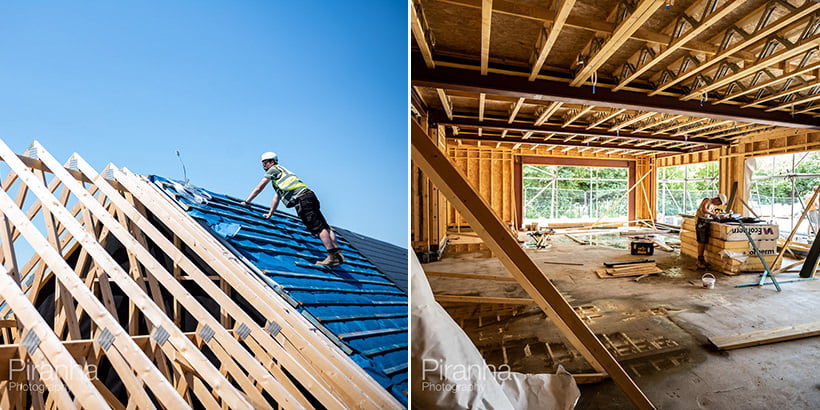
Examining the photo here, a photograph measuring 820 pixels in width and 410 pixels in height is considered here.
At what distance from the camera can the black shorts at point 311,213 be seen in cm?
201

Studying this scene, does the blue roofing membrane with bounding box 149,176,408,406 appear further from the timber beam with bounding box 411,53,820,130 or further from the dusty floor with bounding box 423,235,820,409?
the timber beam with bounding box 411,53,820,130

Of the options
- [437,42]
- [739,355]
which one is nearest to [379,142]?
[437,42]

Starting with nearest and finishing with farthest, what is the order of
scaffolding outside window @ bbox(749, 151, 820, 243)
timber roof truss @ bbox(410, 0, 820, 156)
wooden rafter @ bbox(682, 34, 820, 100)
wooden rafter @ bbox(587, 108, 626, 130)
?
timber roof truss @ bbox(410, 0, 820, 156) < wooden rafter @ bbox(682, 34, 820, 100) < wooden rafter @ bbox(587, 108, 626, 130) < scaffolding outside window @ bbox(749, 151, 820, 243)

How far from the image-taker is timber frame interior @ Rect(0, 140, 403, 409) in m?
1.38

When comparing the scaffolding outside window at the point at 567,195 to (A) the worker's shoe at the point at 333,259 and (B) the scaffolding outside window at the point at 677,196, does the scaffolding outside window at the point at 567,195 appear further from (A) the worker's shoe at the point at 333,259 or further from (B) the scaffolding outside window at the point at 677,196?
(A) the worker's shoe at the point at 333,259

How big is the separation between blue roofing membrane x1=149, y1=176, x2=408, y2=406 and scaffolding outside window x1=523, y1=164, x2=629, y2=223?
39.4 ft

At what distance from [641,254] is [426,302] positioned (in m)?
8.17

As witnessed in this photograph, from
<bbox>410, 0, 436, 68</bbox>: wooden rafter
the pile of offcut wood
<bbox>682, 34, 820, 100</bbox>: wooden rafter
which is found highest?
<bbox>410, 0, 436, 68</bbox>: wooden rafter

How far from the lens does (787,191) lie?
14.9 meters

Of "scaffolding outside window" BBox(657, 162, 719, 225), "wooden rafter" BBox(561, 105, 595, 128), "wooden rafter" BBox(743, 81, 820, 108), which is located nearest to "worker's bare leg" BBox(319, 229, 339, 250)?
"wooden rafter" BBox(561, 105, 595, 128)

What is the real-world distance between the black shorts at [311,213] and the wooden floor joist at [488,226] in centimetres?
72

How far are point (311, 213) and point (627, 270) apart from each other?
6459 mm

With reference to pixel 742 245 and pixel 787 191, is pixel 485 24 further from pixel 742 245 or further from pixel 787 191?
pixel 787 191

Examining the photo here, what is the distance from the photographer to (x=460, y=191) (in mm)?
1758
